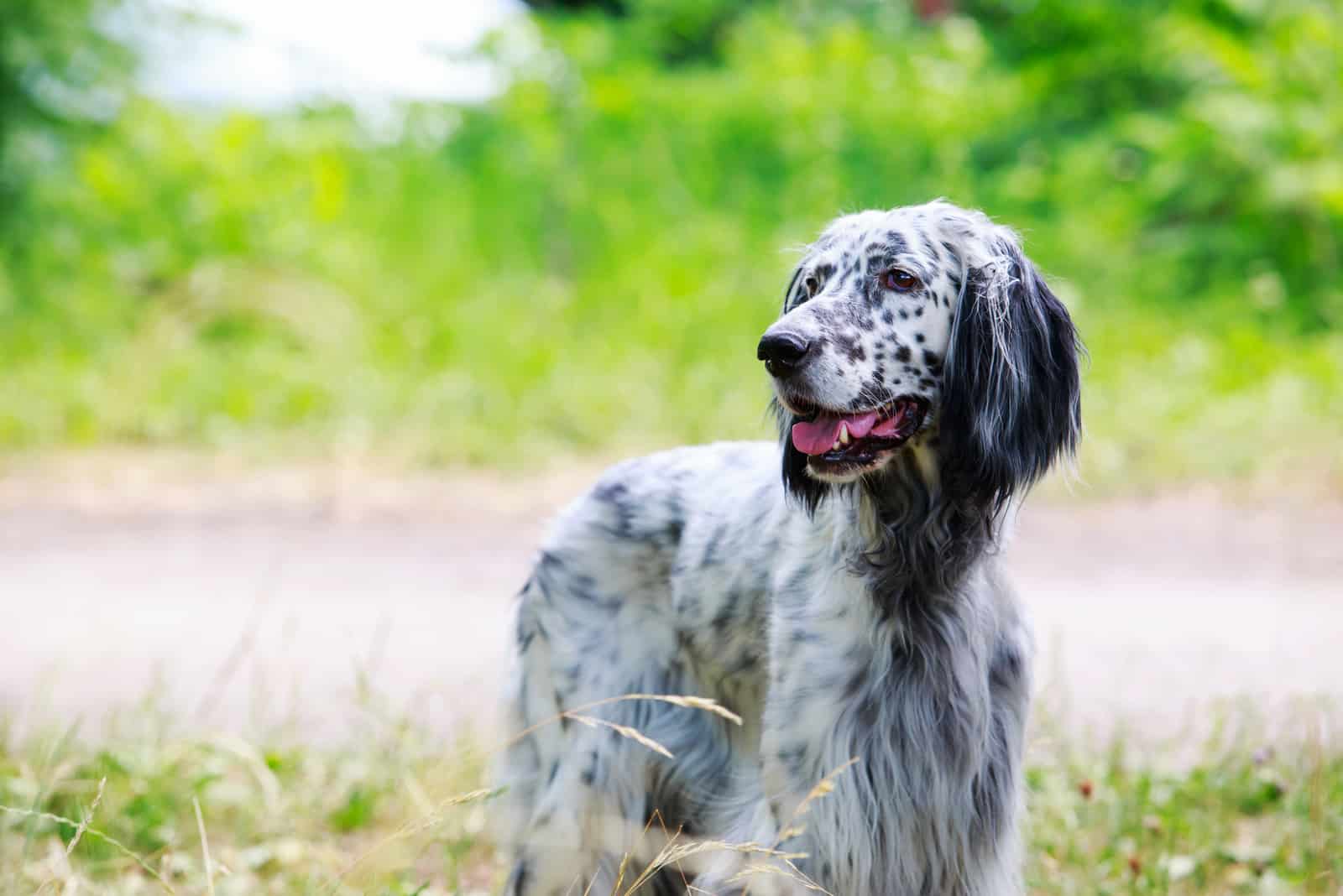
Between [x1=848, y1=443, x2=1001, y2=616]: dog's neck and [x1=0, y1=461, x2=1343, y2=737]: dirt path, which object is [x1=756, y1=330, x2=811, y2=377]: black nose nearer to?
[x1=848, y1=443, x2=1001, y2=616]: dog's neck

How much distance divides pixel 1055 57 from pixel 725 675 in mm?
9083

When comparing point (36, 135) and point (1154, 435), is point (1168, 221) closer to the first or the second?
point (1154, 435)

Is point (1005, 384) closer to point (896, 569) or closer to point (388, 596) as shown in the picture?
point (896, 569)

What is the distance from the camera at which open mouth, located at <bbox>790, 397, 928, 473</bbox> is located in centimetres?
238

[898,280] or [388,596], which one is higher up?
[898,280]

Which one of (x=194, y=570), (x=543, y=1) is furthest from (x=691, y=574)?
(x=543, y=1)

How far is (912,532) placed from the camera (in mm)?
2510

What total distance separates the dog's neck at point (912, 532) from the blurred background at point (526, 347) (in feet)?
3.31

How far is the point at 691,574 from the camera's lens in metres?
2.90

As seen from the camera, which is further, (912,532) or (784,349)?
(912,532)

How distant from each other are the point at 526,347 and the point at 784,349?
21.5ft

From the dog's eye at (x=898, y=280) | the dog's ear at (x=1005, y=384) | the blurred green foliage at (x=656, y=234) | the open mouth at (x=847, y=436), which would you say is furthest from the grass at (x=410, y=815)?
the blurred green foliage at (x=656, y=234)

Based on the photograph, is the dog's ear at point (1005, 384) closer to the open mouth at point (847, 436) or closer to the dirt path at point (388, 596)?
the open mouth at point (847, 436)

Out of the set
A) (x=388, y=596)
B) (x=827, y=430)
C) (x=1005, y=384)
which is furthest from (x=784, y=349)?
(x=388, y=596)
